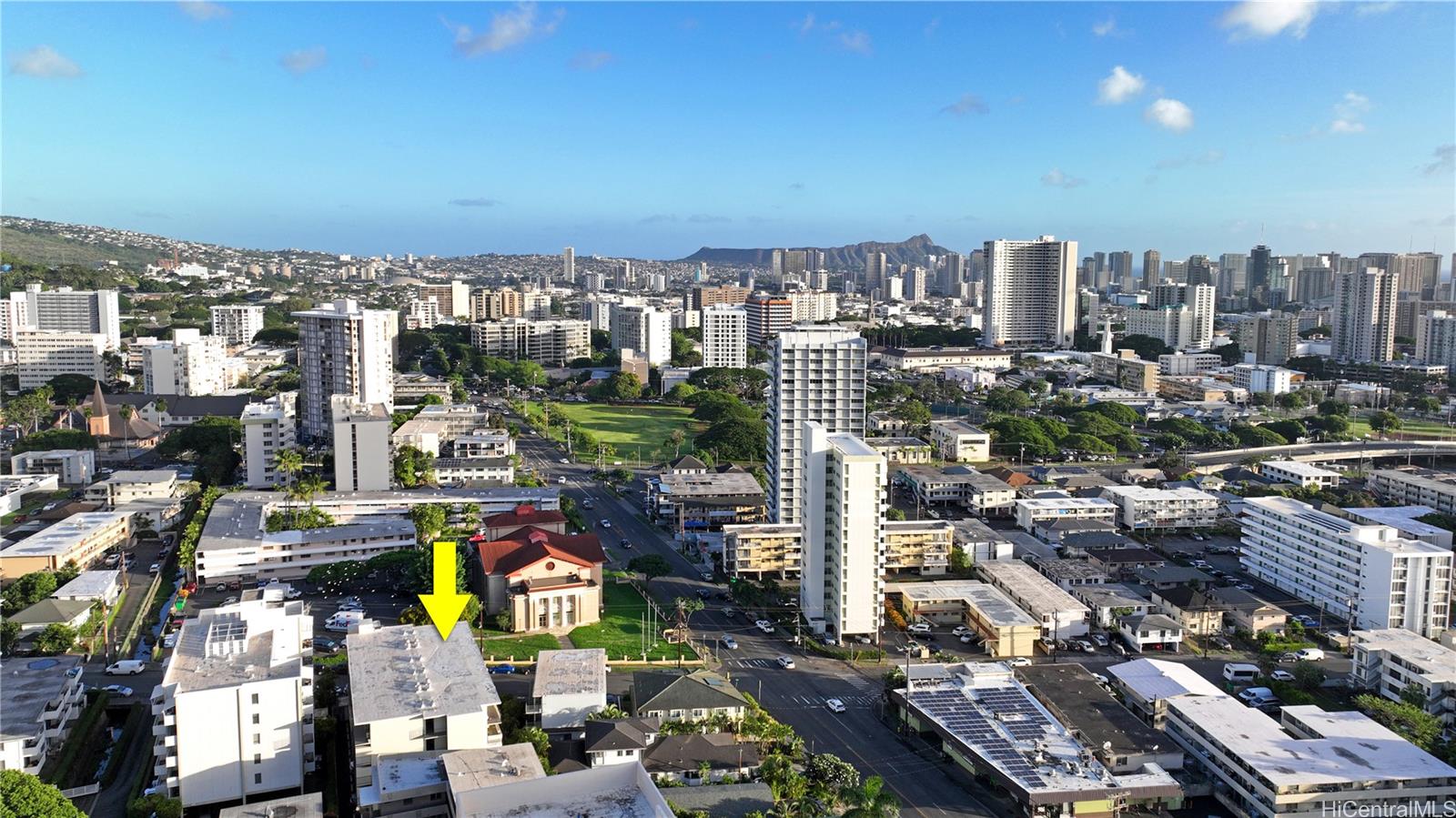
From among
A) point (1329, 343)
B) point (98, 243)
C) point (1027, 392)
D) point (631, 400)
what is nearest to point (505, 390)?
point (631, 400)

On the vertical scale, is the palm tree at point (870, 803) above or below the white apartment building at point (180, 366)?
below

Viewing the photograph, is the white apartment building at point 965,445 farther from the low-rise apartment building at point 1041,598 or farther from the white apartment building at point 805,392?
the low-rise apartment building at point 1041,598

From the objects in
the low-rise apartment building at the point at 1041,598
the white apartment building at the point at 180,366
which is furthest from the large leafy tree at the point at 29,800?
the white apartment building at the point at 180,366

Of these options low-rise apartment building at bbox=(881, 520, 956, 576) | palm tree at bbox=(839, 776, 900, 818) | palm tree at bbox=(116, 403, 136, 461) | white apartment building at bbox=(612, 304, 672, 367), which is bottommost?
palm tree at bbox=(839, 776, 900, 818)

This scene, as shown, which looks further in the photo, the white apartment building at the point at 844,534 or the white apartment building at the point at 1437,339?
the white apartment building at the point at 1437,339

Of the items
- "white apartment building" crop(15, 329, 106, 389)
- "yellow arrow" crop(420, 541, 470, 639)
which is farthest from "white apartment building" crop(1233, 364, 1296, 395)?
"white apartment building" crop(15, 329, 106, 389)

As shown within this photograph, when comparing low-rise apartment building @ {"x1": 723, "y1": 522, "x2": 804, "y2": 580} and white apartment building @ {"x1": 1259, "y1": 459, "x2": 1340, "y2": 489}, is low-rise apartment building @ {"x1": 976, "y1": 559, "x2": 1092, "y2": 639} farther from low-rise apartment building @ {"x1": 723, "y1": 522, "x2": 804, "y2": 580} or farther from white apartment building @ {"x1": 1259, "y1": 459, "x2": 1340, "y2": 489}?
white apartment building @ {"x1": 1259, "y1": 459, "x2": 1340, "y2": 489}
